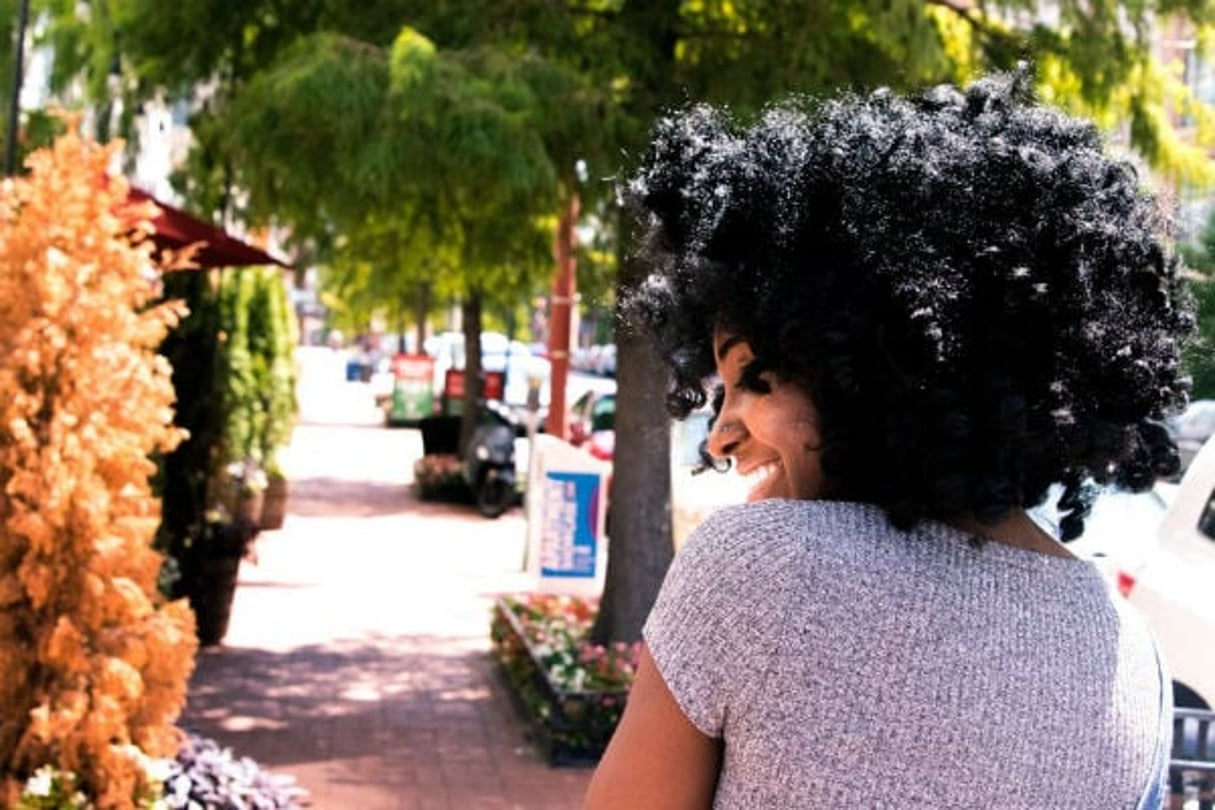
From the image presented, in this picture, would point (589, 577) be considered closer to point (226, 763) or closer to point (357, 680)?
point (357, 680)

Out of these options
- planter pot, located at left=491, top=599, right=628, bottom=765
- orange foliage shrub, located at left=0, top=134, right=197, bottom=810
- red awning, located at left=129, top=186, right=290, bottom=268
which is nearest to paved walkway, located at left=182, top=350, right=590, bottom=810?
planter pot, located at left=491, top=599, right=628, bottom=765

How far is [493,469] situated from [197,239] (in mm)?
11423

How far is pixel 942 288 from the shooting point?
1476 millimetres

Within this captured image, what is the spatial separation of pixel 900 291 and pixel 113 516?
3.68 meters

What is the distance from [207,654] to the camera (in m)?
9.52

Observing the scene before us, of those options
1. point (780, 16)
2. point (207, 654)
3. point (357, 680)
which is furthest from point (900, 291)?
point (207, 654)

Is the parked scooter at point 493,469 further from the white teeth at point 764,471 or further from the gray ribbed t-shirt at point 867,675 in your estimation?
the gray ribbed t-shirt at point 867,675

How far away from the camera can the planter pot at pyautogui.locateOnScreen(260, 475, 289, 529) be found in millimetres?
15211

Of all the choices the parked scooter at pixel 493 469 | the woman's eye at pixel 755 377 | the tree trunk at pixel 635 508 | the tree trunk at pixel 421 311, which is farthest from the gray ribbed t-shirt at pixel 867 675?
the tree trunk at pixel 421 311

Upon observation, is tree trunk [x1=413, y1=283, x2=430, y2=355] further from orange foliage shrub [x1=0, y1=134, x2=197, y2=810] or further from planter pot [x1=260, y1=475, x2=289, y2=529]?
orange foliage shrub [x1=0, y1=134, x2=197, y2=810]

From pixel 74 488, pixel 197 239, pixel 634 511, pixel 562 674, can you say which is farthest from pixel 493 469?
pixel 74 488

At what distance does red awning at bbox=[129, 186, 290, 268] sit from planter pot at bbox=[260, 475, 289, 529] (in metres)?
7.72

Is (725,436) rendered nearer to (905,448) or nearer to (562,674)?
(905,448)

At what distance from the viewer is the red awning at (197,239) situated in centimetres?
641
